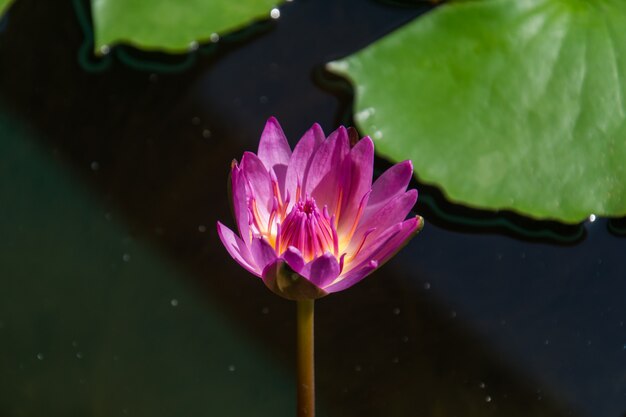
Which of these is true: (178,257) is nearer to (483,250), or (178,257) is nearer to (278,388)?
(278,388)

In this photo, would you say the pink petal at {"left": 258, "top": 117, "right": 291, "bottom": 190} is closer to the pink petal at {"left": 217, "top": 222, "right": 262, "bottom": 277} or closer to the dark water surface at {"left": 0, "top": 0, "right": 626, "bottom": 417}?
the pink petal at {"left": 217, "top": 222, "right": 262, "bottom": 277}

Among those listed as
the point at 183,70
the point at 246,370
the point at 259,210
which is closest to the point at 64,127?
the point at 183,70

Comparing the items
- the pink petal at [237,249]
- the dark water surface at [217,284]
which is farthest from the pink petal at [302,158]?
the dark water surface at [217,284]

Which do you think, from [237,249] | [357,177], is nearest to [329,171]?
[357,177]

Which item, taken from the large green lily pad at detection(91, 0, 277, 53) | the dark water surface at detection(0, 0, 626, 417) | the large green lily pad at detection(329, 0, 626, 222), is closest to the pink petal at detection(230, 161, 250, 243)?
the dark water surface at detection(0, 0, 626, 417)

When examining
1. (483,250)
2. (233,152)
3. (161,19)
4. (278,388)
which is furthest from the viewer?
(161,19)
